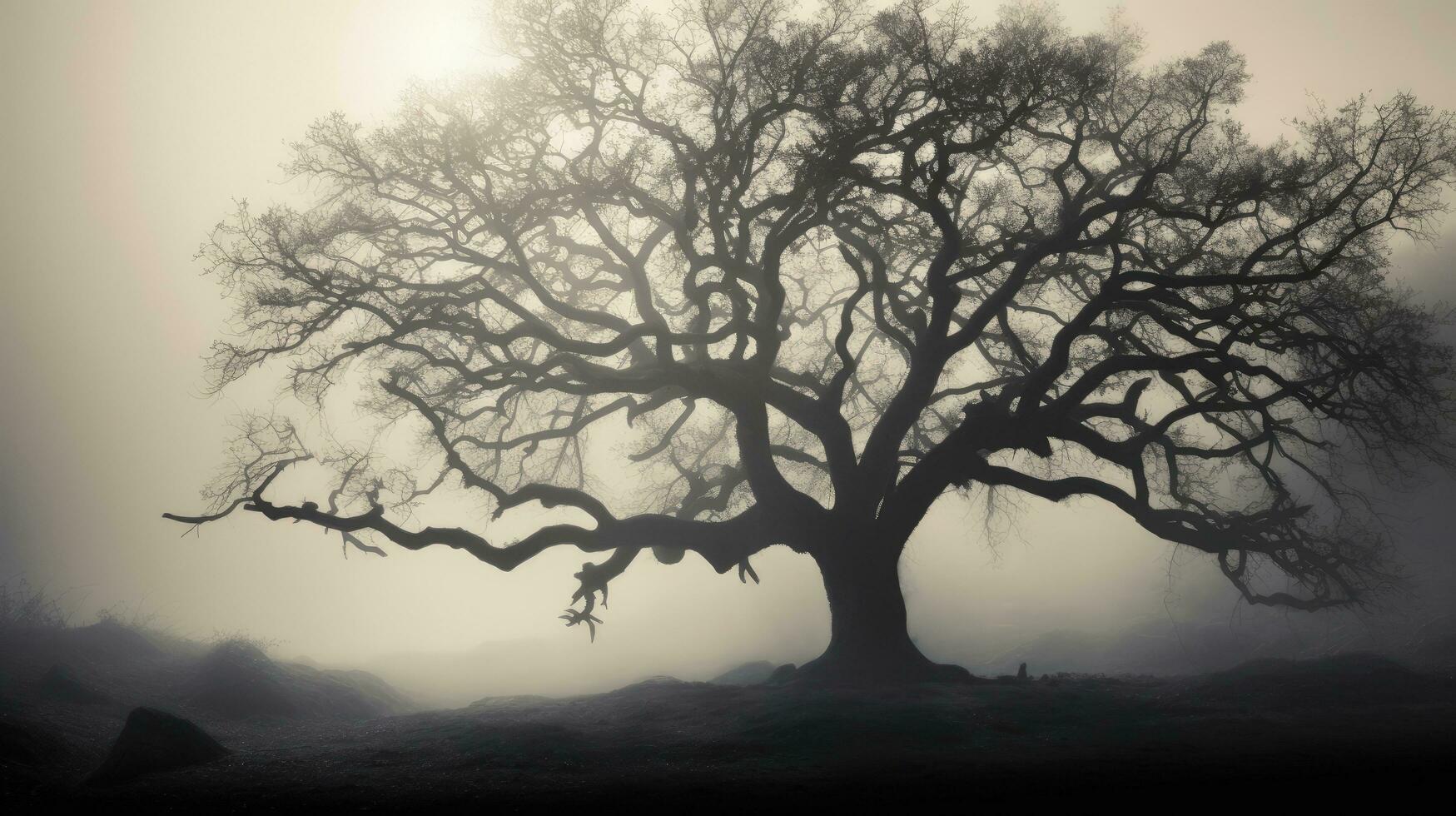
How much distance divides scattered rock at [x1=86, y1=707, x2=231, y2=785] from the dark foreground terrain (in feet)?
0.56

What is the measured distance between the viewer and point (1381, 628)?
62.3 feet

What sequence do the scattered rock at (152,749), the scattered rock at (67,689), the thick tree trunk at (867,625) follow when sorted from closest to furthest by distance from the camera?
the scattered rock at (152,749), the scattered rock at (67,689), the thick tree trunk at (867,625)

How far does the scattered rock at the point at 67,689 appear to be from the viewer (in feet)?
39.0

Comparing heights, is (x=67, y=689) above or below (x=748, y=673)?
above

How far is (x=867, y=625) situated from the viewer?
13.0 metres

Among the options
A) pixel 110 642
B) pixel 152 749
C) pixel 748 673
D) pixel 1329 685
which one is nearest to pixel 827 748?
pixel 152 749

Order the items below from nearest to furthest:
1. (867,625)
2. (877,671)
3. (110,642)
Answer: (877,671) → (867,625) → (110,642)

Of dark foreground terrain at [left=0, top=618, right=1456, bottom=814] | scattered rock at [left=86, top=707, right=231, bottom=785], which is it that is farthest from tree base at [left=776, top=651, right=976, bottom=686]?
scattered rock at [left=86, top=707, right=231, bottom=785]

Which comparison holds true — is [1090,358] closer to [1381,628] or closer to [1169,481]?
[1169,481]

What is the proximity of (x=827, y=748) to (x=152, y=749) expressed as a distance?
243 inches

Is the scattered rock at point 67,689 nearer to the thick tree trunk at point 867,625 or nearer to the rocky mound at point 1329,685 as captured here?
the thick tree trunk at point 867,625

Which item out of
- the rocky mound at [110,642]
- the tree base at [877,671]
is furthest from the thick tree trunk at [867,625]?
the rocky mound at [110,642]

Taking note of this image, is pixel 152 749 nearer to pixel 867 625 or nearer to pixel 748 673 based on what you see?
pixel 867 625

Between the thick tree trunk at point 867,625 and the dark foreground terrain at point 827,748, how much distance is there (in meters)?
1.14
